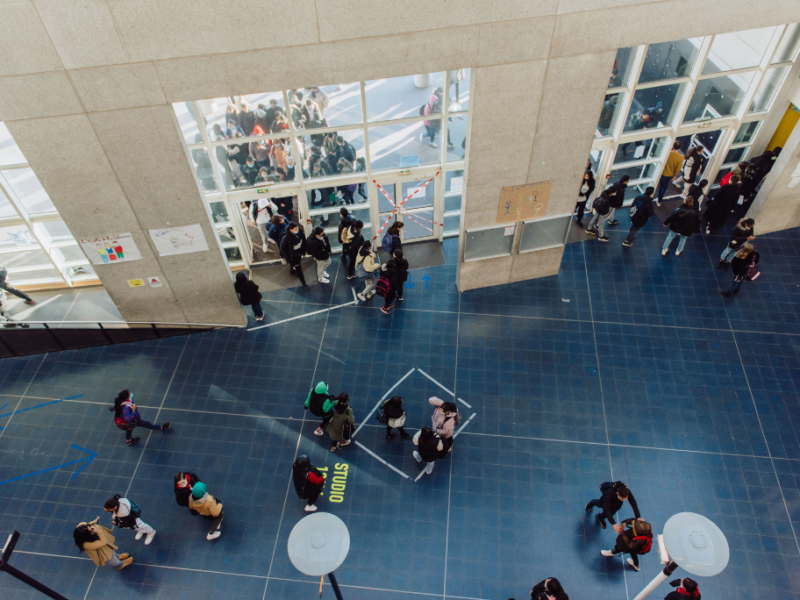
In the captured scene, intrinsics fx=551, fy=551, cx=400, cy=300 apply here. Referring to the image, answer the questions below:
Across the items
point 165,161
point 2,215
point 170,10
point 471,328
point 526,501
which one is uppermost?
point 170,10

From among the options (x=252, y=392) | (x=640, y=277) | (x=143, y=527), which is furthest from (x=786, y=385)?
(x=143, y=527)

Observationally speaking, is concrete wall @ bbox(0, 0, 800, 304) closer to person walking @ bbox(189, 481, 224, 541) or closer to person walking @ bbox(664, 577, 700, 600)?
person walking @ bbox(189, 481, 224, 541)

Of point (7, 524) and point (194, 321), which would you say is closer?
point (7, 524)

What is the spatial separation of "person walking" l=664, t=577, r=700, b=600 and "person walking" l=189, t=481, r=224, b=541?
6.43 m

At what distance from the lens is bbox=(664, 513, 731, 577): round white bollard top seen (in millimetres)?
5387

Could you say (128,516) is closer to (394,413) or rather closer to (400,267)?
(394,413)

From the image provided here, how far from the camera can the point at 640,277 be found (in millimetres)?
12211

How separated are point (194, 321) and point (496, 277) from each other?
6.44 metres

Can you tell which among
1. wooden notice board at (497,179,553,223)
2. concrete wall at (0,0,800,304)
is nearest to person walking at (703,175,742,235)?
concrete wall at (0,0,800,304)

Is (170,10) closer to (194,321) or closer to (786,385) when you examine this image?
(194,321)

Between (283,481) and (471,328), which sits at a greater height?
(471,328)

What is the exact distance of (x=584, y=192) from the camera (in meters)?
12.8

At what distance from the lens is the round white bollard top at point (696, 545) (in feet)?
17.7

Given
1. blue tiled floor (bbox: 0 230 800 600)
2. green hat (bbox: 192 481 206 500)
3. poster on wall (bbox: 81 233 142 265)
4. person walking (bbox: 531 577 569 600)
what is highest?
poster on wall (bbox: 81 233 142 265)
